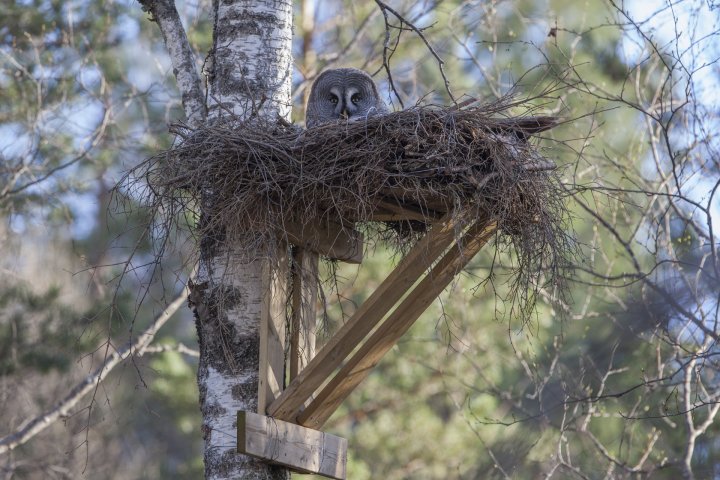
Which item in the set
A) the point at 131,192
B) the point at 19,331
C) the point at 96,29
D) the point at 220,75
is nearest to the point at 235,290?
the point at 131,192

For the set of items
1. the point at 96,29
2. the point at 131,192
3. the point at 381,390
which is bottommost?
the point at 131,192

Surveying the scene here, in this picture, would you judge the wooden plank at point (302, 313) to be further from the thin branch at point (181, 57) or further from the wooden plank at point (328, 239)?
the thin branch at point (181, 57)

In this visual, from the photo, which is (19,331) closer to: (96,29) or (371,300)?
(96,29)

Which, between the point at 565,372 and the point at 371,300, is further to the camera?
the point at 565,372

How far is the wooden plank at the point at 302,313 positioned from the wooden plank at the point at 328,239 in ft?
0.22

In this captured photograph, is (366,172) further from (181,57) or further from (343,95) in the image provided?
(343,95)

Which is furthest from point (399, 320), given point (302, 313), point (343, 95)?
point (343, 95)

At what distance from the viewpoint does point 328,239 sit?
13.9 feet

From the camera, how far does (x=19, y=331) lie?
8.46 m

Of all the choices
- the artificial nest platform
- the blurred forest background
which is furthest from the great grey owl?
the artificial nest platform

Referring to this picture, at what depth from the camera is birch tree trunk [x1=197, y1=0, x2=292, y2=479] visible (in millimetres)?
3906

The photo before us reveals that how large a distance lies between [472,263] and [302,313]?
534cm

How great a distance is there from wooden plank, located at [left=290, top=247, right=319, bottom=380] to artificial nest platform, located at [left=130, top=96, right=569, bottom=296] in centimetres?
27

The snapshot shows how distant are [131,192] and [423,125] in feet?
3.71
